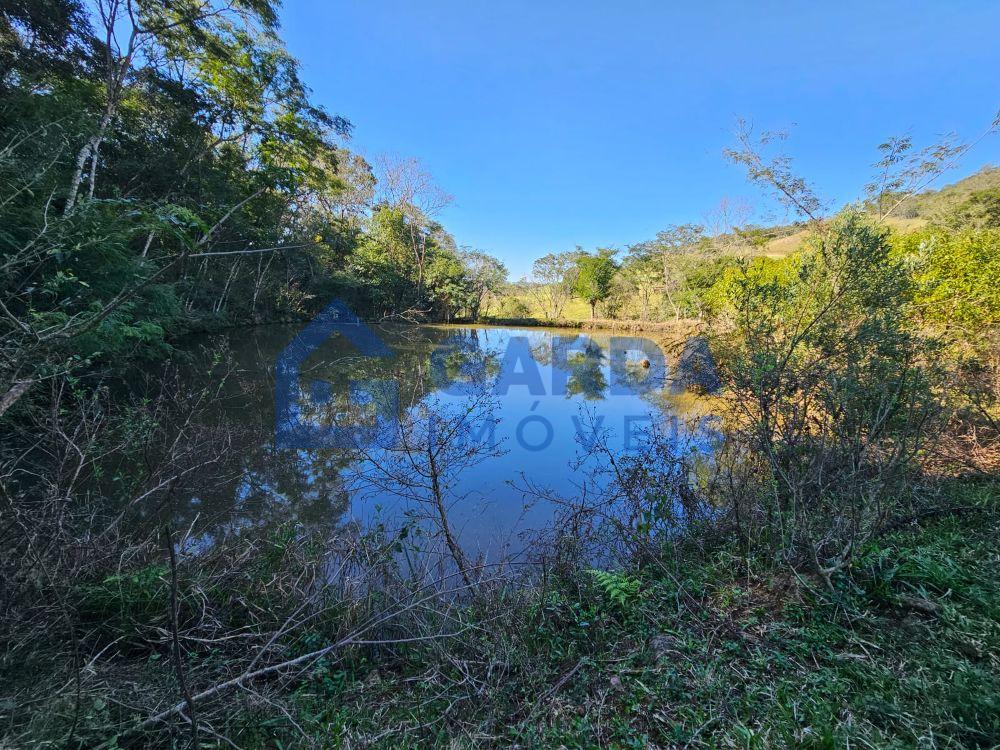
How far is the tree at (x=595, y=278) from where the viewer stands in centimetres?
3177

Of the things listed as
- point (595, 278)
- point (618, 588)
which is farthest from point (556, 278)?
point (618, 588)

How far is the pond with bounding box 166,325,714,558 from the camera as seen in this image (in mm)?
4098

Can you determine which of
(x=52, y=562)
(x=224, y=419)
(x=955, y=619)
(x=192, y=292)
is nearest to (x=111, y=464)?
(x=224, y=419)

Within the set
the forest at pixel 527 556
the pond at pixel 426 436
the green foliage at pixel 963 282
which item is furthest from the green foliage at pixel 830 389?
the green foliage at pixel 963 282

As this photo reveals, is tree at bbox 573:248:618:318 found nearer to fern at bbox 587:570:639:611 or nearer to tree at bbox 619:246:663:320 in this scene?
tree at bbox 619:246:663:320

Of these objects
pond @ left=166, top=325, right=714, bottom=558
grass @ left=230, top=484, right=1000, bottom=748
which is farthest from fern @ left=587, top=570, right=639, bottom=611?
pond @ left=166, top=325, right=714, bottom=558

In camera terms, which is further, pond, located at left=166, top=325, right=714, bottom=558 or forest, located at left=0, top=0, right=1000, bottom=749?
pond, located at left=166, top=325, right=714, bottom=558

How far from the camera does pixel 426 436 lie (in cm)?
463

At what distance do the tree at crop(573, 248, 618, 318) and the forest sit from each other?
82.7ft

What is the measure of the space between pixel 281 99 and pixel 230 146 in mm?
2309
